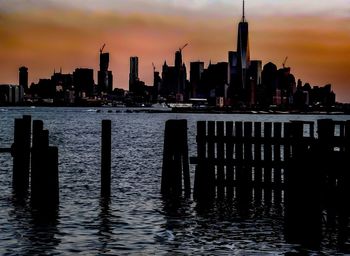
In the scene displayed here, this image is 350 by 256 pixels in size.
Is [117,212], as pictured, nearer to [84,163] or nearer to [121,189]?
[121,189]

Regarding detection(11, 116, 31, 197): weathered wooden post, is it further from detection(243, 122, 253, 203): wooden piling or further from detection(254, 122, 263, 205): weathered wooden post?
detection(254, 122, 263, 205): weathered wooden post

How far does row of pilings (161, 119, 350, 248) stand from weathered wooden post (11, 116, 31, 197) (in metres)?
5.39

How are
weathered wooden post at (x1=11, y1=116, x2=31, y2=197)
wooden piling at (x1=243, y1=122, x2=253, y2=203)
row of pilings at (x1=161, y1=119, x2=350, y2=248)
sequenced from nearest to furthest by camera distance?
row of pilings at (x1=161, y1=119, x2=350, y2=248), wooden piling at (x1=243, y1=122, x2=253, y2=203), weathered wooden post at (x1=11, y1=116, x2=31, y2=197)

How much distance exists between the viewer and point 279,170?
2309 cm

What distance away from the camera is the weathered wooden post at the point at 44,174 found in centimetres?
2236

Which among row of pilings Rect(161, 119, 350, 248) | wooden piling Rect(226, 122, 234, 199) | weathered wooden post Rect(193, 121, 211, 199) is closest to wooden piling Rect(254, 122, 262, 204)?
row of pilings Rect(161, 119, 350, 248)

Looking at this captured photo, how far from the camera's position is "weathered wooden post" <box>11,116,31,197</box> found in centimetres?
2645

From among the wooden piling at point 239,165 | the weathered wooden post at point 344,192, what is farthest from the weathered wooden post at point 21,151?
the weathered wooden post at point 344,192

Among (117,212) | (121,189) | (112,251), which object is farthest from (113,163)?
(112,251)

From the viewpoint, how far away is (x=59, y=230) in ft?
71.7

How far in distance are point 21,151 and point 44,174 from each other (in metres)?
4.25

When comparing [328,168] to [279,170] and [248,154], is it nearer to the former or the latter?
[279,170]

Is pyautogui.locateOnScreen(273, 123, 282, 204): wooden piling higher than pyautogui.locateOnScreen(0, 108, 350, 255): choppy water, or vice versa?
pyautogui.locateOnScreen(273, 123, 282, 204): wooden piling

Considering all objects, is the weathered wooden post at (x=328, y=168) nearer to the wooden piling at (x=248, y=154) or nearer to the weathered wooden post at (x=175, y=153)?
the wooden piling at (x=248, y=154)
